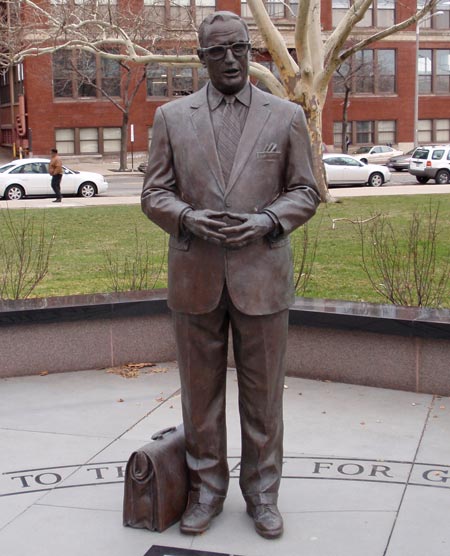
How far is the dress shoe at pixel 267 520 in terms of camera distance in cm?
473

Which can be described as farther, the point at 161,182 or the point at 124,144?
the point at 124,144

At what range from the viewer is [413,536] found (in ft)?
15.7

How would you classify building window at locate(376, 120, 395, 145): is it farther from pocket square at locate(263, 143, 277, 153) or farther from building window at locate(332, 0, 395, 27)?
pocket square at locate(263, 143, 277, 153)

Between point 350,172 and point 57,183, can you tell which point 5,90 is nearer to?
point 350,172

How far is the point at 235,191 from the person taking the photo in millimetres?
4457

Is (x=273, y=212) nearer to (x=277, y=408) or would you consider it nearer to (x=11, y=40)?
(x=277, y=408)

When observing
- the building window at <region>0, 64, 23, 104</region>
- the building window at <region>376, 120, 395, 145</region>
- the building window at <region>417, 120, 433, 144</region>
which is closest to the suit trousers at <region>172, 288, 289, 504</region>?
the building window at <region>0, 64, 23, 104</region>

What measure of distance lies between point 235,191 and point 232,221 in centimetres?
18

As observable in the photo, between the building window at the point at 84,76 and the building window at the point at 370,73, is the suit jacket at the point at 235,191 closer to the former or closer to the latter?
the building window at the point at 84,76

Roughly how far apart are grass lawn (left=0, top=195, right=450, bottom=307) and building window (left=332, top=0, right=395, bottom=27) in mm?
32341

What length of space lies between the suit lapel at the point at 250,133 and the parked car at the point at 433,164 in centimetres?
3166

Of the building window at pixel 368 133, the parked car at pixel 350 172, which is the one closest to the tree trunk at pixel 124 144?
the building window at pixel 368 133

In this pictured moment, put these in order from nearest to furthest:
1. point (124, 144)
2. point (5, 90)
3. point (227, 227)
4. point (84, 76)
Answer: point (227, 227) → point (84, 76) → point (124, 144) → point (5, 90)

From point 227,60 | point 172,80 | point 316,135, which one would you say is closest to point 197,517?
point 227,60
